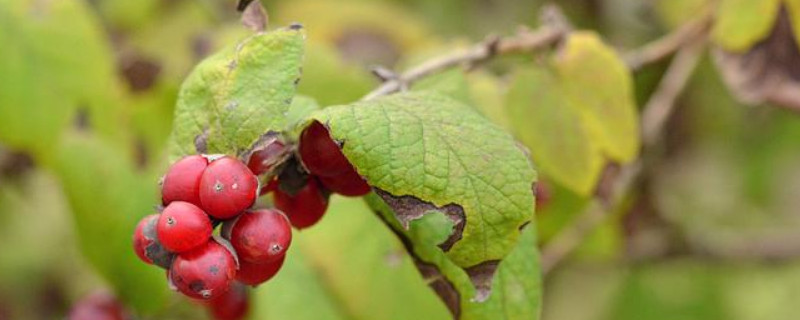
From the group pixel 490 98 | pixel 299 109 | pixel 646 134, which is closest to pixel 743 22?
pixel 490 98

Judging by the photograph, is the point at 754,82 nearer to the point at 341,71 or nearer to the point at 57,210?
the point at 341,71

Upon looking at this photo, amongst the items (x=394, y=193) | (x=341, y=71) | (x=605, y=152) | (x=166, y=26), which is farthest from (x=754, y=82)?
(x=166, y=26)

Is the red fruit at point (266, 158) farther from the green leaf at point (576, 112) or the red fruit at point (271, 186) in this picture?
the green leaf at point (576, 112)

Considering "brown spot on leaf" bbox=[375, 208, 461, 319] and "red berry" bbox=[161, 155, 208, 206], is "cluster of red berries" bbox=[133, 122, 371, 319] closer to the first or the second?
"red berry" bbox=[161, 155, 208, 206]

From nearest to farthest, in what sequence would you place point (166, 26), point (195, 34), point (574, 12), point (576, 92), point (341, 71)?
1. point (576, 92)
2. point (341, 71)
3. point (195, 34)
4. point (166, 26)
5. point (574, 12)

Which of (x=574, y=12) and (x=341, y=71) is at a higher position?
(x=341, y=71)

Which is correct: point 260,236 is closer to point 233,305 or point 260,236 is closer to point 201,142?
point 201,142
